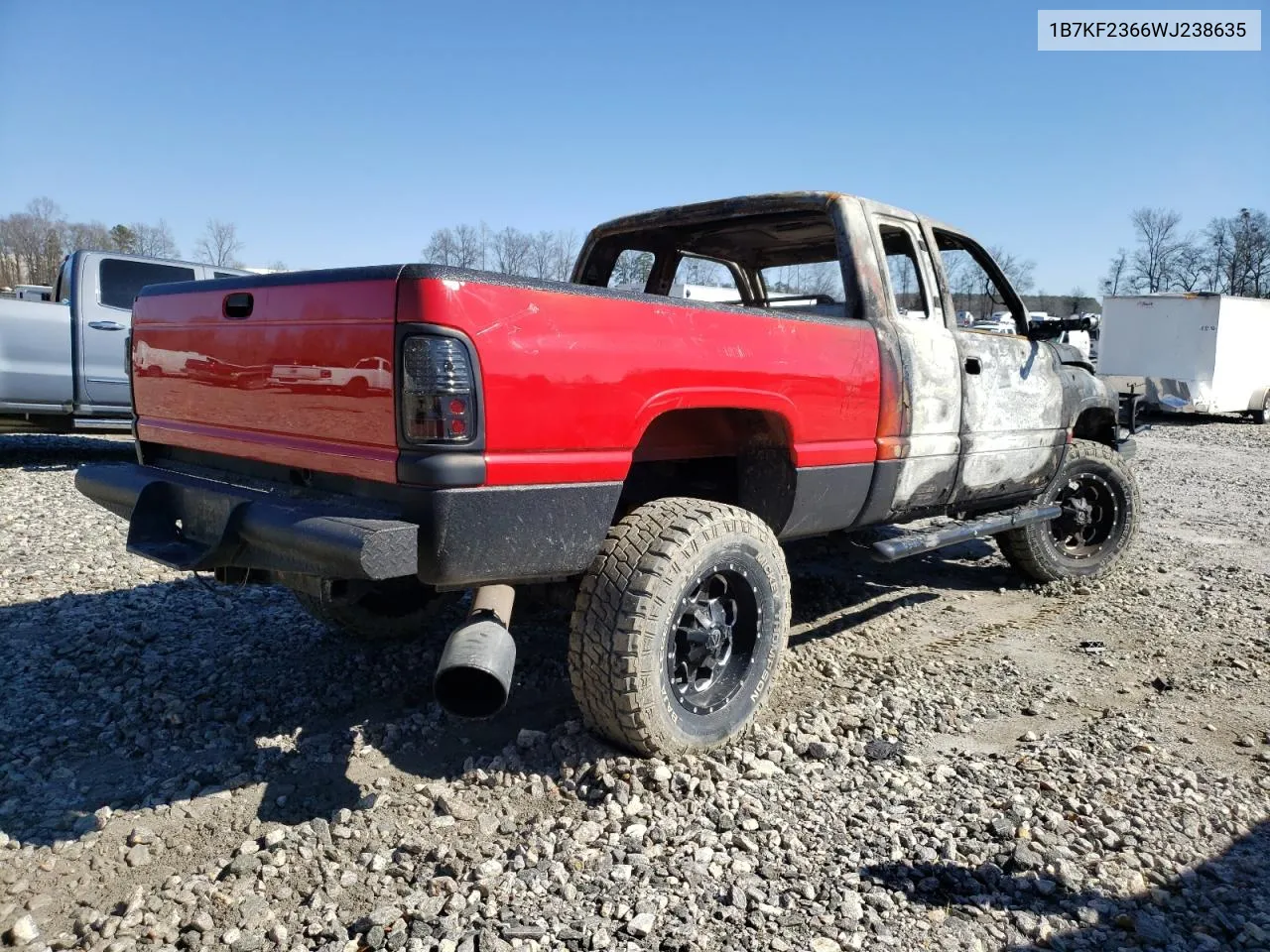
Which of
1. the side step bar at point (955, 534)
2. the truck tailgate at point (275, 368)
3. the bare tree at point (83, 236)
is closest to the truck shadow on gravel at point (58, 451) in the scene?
the truck tailgate at point (275, 368)

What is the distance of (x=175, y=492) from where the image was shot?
10.2 ft

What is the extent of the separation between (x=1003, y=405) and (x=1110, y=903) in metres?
2.85

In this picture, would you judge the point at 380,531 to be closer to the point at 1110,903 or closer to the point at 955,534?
the point at 1110,903

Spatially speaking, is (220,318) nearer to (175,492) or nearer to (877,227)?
(175,492)

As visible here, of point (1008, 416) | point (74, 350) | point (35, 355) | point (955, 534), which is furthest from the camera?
point (74, 350)

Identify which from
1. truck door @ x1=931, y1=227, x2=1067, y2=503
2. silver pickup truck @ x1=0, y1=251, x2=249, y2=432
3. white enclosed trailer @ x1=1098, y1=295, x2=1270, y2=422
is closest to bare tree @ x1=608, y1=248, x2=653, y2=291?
truck door @ x1=931, y1=227, x2=1067, y2=503

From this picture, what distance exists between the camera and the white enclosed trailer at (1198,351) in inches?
668

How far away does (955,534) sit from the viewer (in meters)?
4.34

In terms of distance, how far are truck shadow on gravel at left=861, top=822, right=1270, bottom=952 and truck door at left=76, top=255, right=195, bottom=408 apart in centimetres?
886

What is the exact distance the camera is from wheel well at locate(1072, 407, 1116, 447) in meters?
5.86

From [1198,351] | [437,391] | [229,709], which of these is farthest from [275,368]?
[1198,351]

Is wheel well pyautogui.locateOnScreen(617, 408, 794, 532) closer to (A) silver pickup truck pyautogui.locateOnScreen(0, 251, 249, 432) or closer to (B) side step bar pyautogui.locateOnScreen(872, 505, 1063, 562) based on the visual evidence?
(B) side step bar pyautogui.locateOnScreen(872, 505, 1063, 562)

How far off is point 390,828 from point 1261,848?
8.51 ft

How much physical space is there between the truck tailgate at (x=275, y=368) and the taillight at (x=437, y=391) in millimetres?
70
